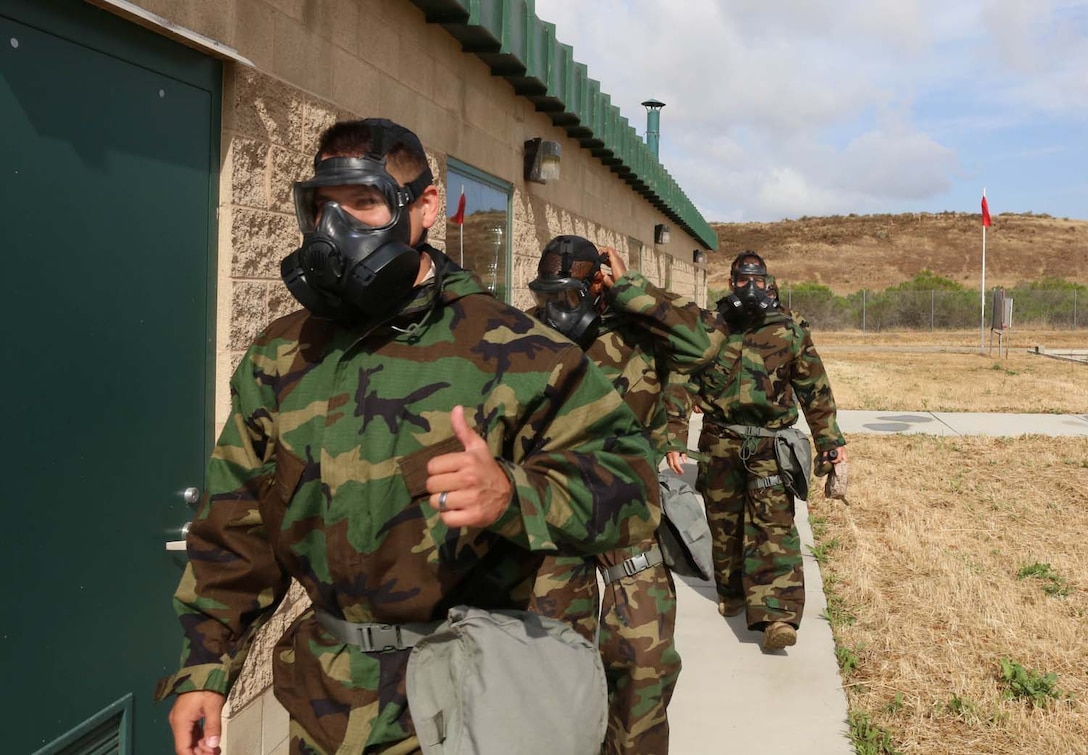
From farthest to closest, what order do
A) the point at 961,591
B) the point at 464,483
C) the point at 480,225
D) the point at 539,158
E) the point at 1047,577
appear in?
the point at 539,158, the point at 1047,577, the point at 961,591, the point at 480,225, the point at 464,483

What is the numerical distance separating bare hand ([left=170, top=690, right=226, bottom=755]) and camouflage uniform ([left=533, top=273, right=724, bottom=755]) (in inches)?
54.0

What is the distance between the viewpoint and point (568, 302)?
3.79 meters

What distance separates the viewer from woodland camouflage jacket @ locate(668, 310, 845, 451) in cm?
552

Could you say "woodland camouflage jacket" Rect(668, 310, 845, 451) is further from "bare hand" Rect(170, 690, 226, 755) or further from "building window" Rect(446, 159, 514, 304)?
"bare hand" Rect(170, 690, 226, 755)

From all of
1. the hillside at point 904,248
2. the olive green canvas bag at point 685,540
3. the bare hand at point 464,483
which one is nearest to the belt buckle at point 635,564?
the olive green canvas bag at point 685,540

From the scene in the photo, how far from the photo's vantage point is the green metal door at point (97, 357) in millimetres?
2203

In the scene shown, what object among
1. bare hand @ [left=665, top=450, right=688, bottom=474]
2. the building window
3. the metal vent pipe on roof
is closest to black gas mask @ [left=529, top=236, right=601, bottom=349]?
the building window

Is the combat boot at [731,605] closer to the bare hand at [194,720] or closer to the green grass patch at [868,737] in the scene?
the green grass patch at [868,737]

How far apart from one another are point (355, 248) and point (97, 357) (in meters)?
1.00

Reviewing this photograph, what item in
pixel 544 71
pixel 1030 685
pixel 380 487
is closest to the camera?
pixel 380 487

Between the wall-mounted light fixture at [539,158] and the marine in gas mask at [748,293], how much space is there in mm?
1771

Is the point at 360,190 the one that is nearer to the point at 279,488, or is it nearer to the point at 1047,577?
the point at 279,488

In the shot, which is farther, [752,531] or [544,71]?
[544,71]

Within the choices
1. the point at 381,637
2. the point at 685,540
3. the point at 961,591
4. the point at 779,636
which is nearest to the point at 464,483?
the point at 381,637
